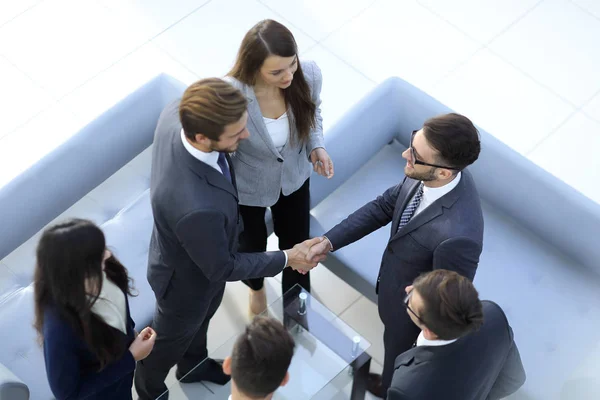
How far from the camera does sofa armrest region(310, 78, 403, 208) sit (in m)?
4.03

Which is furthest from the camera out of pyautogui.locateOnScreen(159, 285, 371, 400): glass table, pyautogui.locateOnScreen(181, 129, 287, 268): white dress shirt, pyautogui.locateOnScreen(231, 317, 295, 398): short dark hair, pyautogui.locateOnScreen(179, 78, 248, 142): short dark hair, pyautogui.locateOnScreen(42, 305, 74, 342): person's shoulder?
pyautogui.locateOnScreen(159, 285, 371, 400): glass table

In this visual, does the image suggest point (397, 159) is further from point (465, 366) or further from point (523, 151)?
point (465, 366)

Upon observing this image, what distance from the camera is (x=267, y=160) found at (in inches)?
133

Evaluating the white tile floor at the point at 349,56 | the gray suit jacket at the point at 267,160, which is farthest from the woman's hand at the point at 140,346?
the white tile floor at the point at 349,56

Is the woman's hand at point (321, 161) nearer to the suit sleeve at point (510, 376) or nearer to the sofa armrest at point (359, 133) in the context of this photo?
the sofa armrest at point (359, 133)

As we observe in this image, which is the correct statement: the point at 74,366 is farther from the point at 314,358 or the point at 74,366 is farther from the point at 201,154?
the point at 314,358

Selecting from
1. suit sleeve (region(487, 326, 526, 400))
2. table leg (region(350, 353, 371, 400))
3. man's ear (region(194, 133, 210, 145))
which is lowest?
table leg (region(350, 353, 371, 400))

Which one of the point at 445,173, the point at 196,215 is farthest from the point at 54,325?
the point at 445,173

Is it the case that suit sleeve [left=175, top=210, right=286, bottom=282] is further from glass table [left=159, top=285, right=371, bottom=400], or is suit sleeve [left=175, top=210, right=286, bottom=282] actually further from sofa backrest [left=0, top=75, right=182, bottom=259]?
sofa backrest [left=0, top=75, right=182, bottom=259]

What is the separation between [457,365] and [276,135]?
1.24 meters

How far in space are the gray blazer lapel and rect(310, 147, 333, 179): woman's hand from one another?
0.39 meters

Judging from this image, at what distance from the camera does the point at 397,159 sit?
436cm

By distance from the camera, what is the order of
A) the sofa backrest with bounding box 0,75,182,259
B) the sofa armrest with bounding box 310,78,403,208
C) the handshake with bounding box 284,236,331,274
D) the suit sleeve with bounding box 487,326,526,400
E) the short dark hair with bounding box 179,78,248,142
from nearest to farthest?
the short dark hair with bounding box 179,78,248,142 < the suit sleeve with bounding box 487,326,526,400 < the handshake with bounding box 284,236,331,274 < the sofa backrest with bounding box 0,75,182,259 < the sofa armrest with bounding box 310,78,403,208

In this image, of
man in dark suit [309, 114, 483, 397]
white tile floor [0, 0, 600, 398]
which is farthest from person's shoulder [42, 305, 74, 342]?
white tile floor [0, 0, 600, 398]
